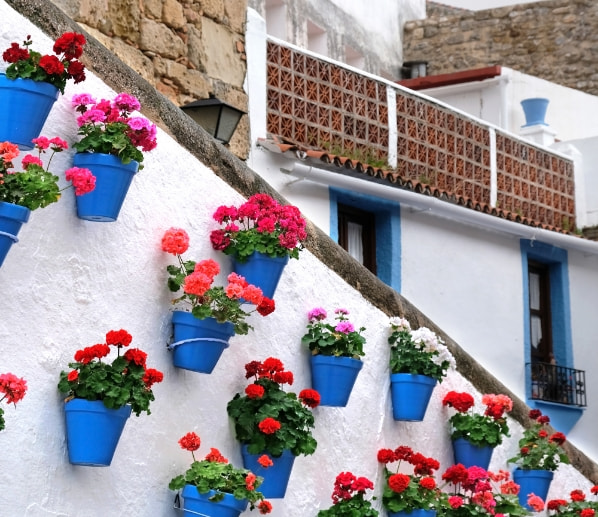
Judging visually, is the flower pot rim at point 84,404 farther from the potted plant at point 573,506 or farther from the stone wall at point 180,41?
the potted plant at point 573,506

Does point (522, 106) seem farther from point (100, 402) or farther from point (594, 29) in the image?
point (100, 402)

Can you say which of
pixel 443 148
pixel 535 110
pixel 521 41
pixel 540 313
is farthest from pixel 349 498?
pixel 521 41

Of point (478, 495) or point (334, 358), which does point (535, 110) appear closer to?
point (478, 495)

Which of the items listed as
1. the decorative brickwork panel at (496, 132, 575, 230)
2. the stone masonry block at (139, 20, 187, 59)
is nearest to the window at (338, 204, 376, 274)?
the decorative brickwork panel at (496, 132, 575, 230)

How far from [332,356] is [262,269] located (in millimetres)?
731

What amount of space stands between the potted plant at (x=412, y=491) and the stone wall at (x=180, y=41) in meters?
2.79

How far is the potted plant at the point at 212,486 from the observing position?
15.9ft

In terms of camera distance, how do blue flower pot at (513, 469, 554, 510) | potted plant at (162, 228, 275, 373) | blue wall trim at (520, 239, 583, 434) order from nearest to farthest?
potted plant at (162, 228, 275, 373)
blue flower pot at (513, 469, 554, 510)
blue wall trim at (520, 239, 583, 434)

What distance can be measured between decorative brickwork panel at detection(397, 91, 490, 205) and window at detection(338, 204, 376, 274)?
0.73m

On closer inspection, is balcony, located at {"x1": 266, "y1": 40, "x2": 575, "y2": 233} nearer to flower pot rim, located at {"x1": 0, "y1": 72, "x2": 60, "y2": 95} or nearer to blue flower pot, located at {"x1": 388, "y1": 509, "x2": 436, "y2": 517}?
blue flower pot, located at {"x1": 388, "y1": 509, "x2": 436, "y2": 517}

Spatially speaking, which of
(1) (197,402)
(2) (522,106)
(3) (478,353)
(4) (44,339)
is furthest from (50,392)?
(2) (522,106)

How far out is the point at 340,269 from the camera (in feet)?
20.9

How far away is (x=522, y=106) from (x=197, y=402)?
9629mm

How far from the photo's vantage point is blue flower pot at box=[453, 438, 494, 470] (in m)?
6.89
